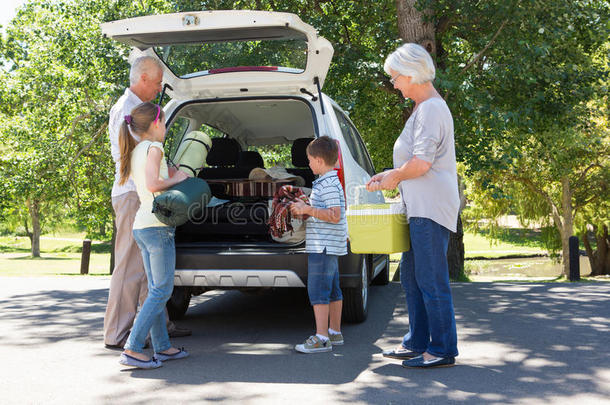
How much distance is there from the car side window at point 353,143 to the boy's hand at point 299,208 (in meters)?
1.21

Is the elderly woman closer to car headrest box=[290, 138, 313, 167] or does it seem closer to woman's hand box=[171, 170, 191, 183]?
woman's hand box=[171, 170, 191, 183]

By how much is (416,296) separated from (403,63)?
5.13 ft

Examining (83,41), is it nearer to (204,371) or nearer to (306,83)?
(306,83)

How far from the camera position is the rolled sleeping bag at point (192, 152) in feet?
18.8

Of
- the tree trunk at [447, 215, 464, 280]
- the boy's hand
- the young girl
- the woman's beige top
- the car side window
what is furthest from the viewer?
the tree trunk at [447, 215, 464, 280]

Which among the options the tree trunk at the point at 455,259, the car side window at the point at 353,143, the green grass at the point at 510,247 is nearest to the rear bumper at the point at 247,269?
the car side window at the point at 353,143

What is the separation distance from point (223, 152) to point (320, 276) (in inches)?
109

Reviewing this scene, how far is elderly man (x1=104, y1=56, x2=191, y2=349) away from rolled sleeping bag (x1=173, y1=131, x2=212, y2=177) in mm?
1058

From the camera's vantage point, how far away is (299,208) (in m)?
4.44

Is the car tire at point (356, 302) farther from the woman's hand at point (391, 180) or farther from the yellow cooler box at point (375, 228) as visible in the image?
the woman's hand at point (391, 180)

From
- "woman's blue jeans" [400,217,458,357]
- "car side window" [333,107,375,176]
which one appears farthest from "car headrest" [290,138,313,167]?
"woman's blue jeans" [400,217,458,357]

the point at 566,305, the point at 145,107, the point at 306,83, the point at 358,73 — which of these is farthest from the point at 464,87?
the point at 145,107

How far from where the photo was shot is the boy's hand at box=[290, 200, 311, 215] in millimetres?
4418

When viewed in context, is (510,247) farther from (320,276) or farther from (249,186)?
(320,276)
